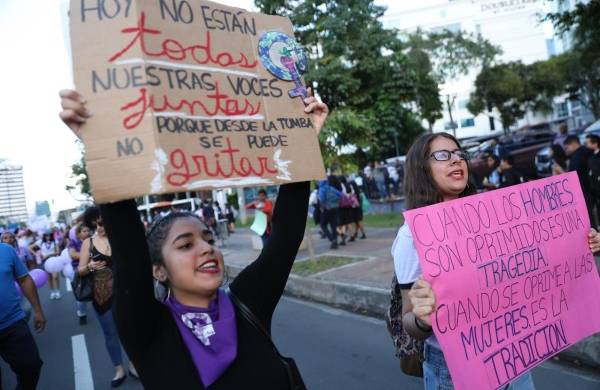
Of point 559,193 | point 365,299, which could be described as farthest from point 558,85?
point 559,193

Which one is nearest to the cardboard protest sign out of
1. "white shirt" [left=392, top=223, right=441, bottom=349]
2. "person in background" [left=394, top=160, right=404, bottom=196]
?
"white shirt" [left=392, top=223, right=441, bottom=349]

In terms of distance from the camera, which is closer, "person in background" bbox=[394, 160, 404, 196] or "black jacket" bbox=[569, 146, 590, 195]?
"black jacket" bbox=[569, 146, 590, 195]

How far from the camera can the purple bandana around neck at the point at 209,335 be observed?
163cm

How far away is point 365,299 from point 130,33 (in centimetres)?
534

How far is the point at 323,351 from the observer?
5082 mm

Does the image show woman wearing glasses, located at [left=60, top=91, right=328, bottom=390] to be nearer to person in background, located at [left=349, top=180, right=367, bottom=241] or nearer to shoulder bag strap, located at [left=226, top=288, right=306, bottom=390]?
shoulder bag strap, located at [left=226, top=288, right=306, bottom=390]

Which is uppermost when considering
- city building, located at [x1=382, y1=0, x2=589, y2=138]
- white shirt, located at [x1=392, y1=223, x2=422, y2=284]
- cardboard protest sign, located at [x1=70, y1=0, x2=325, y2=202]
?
city building, located at [x1=382, y1=0, x2=589, y2=138]

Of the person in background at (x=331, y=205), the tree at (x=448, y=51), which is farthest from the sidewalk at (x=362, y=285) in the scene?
the tree at (x=448, y=51)

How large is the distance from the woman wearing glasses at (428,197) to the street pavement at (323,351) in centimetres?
A: 198

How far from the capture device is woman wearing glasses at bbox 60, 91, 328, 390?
1591 mm

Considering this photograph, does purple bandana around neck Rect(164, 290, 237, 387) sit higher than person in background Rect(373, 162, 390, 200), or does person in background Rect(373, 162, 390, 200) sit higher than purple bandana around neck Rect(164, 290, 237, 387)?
person in background Rect(373, 162, 390, 200)

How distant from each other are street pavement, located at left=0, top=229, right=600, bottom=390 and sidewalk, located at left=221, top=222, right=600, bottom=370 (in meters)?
0.04

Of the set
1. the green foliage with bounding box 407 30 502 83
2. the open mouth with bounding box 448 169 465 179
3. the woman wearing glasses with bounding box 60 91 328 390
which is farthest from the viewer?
the green foliage with bounding box 407 30 502 83

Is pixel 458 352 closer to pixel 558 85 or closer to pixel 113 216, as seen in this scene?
pixel 113 216
